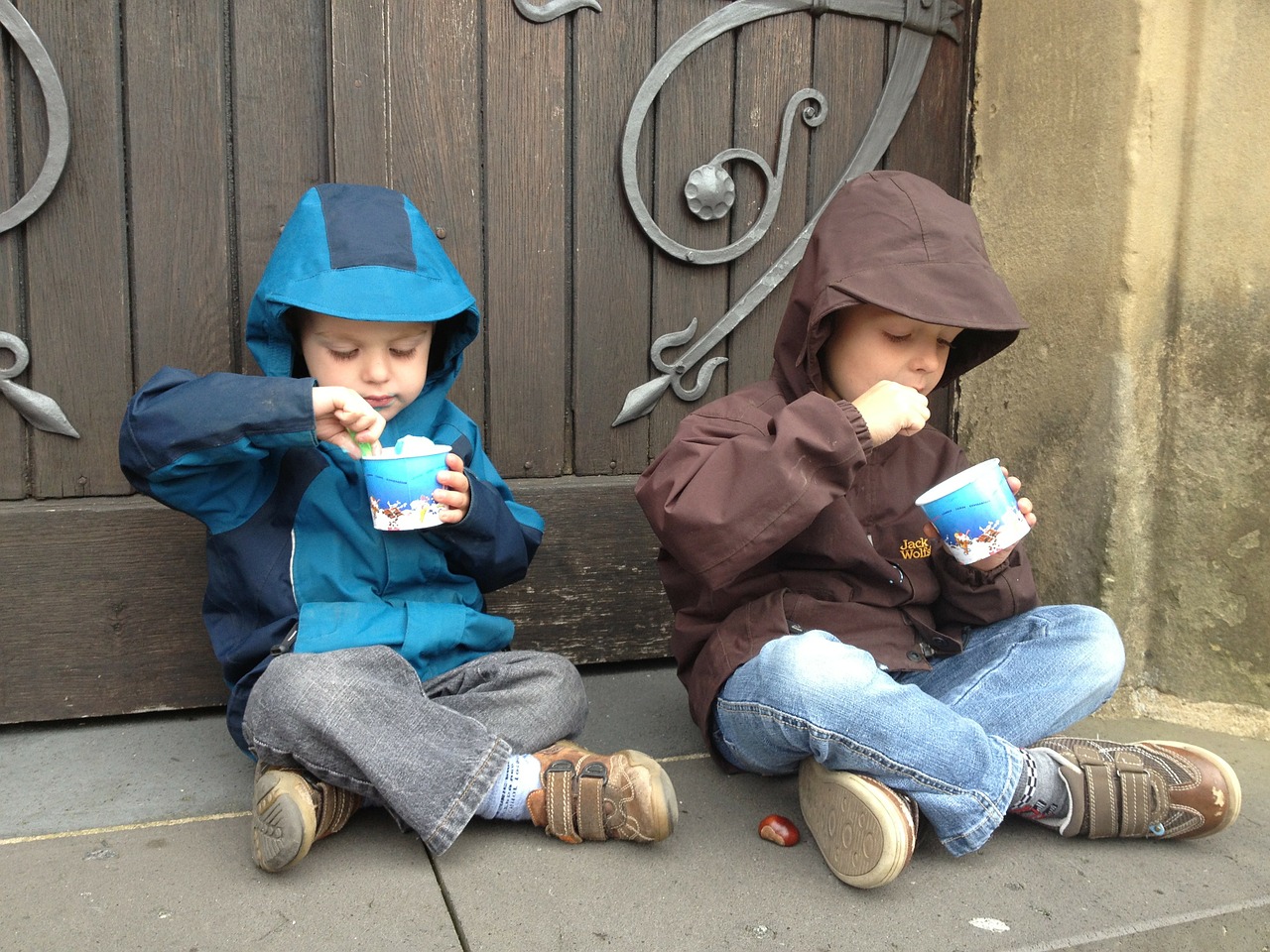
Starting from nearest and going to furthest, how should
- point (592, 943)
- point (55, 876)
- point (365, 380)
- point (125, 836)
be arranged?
point (592, 943) → point (55, 876) → point (125, 836) → point (365, 380)

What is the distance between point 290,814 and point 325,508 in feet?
1.63

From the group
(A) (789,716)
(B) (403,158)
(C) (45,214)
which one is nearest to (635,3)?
(B) (403,158)

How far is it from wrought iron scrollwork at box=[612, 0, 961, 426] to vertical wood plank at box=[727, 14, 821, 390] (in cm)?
2

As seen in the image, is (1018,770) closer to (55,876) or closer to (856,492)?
(856,492)

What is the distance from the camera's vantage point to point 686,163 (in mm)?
2334

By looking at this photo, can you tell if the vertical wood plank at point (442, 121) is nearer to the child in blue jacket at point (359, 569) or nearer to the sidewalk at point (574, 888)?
the child in blue jacket at point (359, 569)

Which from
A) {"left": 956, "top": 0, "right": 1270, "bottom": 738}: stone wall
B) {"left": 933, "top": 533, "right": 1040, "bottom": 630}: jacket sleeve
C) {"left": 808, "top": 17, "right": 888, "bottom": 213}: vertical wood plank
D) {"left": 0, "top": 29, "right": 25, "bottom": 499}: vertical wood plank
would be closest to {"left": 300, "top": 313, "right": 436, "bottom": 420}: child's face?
{"left": 0, "top": 29, "right": 25, "bottom": 499}: vertical wood plank

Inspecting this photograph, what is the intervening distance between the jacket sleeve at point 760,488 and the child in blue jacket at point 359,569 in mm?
323

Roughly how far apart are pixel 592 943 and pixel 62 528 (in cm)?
126

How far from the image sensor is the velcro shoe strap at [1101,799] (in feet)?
5.40

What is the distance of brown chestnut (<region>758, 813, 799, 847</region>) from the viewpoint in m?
1.64

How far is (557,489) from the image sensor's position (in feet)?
7.52

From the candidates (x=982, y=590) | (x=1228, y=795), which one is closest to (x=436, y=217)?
(x=982, y=590)

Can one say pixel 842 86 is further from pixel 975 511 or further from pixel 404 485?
pixel 404 485
